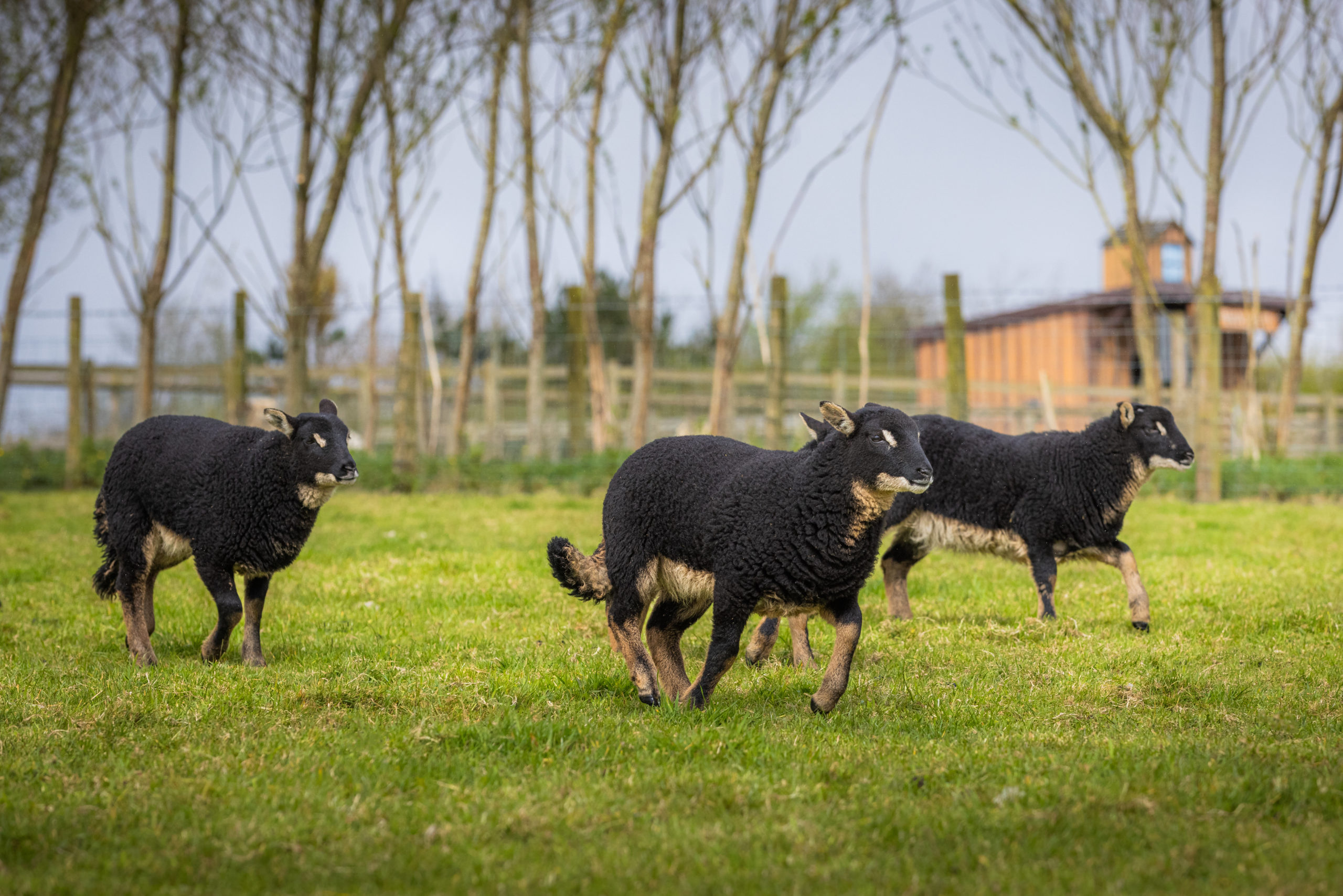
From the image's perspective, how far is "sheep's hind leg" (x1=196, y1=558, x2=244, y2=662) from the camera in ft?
22.3

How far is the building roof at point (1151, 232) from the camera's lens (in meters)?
18.8

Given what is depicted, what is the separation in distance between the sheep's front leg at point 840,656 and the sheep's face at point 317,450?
2.96 meters

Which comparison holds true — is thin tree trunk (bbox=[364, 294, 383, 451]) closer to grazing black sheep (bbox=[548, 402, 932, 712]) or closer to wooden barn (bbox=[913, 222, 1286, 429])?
wooden barn (bbox=[913, 222, 1286, 429])

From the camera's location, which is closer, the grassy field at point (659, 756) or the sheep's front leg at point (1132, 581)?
the grassy field at point (659, 756)

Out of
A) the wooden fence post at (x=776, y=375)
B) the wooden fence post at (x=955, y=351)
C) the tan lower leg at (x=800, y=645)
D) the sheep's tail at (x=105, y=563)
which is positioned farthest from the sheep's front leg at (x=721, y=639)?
the wooden fence post at (x=776, y=375)

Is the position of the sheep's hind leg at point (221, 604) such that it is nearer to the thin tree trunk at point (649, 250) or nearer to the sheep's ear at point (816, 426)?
the sheep's ear at point (816, 426)

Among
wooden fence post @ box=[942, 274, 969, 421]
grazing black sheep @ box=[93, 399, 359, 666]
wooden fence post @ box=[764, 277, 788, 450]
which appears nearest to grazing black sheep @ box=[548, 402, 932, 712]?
grazing black sheep @ box=[93, 399, 359, 666]

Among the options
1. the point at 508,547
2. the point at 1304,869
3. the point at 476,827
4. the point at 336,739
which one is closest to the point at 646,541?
the point at 336,739

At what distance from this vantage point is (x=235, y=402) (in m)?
18.6

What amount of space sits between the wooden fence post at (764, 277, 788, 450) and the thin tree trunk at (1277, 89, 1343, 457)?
8627 mm

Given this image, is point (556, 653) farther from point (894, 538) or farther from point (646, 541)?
point (894, 538)

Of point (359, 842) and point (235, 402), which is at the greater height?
point (235, 402)

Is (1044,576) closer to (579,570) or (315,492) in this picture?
(579,570)

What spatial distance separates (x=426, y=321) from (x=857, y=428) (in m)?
14.6
